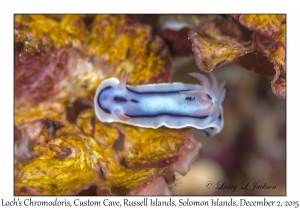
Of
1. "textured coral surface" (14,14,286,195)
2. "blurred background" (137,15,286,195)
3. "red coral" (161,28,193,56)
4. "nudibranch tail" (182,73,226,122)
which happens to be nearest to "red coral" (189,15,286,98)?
"textured coral surface" (14,14,286,195)

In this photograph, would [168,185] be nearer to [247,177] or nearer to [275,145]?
[247,177]

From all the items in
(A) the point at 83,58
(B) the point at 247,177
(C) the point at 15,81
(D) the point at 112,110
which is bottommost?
(B) the point at 247,177

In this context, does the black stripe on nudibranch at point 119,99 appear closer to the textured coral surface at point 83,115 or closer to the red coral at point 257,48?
the textured coral surface at point 83,115

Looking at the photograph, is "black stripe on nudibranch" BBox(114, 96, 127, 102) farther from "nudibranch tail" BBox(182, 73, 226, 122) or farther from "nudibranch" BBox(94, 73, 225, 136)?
"nudibranch tail" BBox(182, 73, 226, 122)

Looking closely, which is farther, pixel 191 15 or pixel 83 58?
pixel 191 15

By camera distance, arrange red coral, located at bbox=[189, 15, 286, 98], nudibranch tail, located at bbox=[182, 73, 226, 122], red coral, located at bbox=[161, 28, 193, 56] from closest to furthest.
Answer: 1. red coral, located at bbox=[189, 15, 286, 98]
2. nudibranch tail, located at bbox=[182, 73, 226, 122]
3. red coral, located at bbox=[161, 28, 193, 56]

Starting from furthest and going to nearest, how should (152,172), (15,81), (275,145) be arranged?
(275,145) → (15,81) → (152,172)

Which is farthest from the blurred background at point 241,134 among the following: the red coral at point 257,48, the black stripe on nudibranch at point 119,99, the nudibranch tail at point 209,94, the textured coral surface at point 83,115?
the red coral at point 257,48
